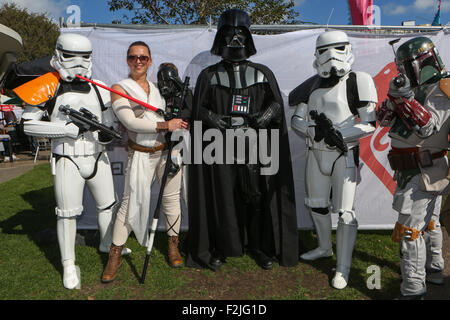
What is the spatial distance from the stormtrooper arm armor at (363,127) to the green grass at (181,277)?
1285 mm

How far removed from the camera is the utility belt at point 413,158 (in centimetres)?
234

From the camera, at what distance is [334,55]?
264 cm

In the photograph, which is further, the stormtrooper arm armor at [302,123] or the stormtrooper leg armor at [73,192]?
the stormtrooper arm armor at [302,123]

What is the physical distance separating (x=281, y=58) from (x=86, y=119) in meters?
2.32

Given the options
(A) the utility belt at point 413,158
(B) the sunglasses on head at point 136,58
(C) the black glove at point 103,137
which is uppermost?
(B) the sunglasses on head at point 136,58

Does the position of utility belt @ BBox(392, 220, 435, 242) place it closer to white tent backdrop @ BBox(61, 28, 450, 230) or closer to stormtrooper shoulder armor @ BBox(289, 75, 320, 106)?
stormtrooper shoulder armor @ BBox(289, 75, 320, 106)

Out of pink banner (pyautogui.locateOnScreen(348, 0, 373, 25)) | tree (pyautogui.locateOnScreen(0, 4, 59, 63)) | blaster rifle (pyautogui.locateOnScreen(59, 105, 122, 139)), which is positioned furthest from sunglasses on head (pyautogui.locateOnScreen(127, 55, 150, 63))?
tree (pyautogui.locateOnScreen(0, 4, 59, 63))

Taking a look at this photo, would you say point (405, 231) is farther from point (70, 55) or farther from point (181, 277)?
point (70, 55)

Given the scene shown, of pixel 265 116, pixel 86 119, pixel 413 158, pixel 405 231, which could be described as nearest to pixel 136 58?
pixel 86 119

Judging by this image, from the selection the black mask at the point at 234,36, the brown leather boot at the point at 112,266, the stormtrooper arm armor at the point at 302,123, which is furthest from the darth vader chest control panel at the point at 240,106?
the brown leather boot at the point at 112,266

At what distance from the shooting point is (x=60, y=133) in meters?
2.58

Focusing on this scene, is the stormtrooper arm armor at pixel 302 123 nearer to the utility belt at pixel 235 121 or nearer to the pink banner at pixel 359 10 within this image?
the utility belt at pixel 235 121

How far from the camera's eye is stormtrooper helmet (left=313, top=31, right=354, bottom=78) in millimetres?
2646
